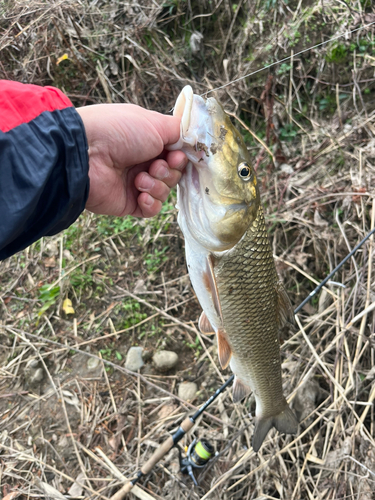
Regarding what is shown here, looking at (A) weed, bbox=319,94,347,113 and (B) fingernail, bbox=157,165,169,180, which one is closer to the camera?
(B) fingernail, bbox=157,165,169,180

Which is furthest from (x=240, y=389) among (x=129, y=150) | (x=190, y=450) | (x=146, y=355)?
(x=129, y=150)

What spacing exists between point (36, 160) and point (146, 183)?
2.14 feet

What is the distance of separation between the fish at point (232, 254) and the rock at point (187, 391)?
906 millimetres

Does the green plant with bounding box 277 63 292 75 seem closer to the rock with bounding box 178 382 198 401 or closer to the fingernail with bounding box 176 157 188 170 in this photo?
the fingernail with bounding box 176 157 188 170

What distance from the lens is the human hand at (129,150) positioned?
1.68 m

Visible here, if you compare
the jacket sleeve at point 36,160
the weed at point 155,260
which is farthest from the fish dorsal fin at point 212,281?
the weed at point 155,260

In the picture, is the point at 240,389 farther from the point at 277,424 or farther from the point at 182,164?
the point at 182,164

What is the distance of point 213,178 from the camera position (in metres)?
1.58

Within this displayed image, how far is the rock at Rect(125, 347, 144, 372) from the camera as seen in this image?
3.24m

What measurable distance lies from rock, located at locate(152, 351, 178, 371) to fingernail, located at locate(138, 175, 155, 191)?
71.9 inches

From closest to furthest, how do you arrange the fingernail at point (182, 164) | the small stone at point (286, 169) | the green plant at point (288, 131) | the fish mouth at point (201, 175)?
the fish mouth at point (201, 175) → the fingernail at point (182, 164) → the small stone at point (286, 169) → the green plant at point (288, 131)

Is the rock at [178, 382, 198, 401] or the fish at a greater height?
the fish

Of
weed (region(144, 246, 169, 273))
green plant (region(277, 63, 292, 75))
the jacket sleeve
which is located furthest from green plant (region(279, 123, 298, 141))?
the jacket sleeve

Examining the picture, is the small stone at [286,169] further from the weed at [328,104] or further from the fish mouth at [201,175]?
the fish mouth at [201,175]
